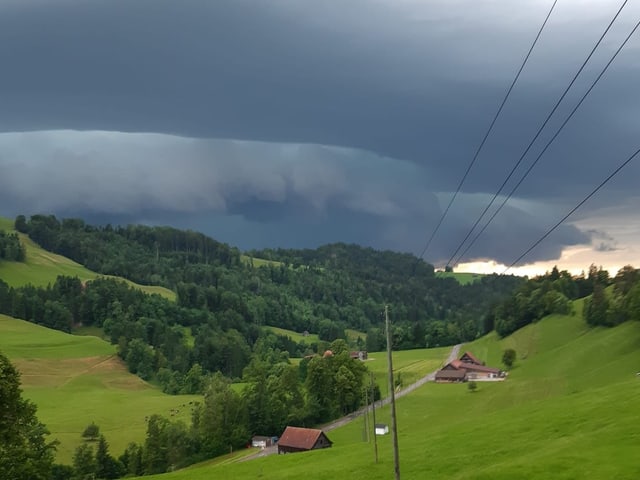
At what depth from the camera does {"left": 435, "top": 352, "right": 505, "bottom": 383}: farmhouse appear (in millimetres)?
139375

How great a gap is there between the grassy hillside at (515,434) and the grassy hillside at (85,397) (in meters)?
48.9

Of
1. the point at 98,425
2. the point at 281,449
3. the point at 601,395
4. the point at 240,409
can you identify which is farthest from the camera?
the point at 98,425

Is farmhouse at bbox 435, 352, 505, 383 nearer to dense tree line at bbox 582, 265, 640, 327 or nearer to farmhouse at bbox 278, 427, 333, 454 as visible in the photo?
dense tree line at bbox 582, 265, 640, 327

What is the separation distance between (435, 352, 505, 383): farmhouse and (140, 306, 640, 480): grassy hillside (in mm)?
12937

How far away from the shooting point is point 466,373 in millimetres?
142875

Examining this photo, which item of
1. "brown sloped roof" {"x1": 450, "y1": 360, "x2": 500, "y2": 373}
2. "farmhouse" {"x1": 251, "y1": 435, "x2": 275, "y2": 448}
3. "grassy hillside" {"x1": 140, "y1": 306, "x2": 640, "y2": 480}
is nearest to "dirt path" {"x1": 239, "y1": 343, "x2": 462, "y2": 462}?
"farmhouse" {"x1": 251, "y1": 435, "x2": 275, "y2": 448}

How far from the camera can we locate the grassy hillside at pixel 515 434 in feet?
144

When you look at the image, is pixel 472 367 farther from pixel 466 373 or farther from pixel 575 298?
pixel 575 298

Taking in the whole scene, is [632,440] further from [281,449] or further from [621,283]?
[621,283]

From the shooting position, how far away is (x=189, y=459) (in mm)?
106438

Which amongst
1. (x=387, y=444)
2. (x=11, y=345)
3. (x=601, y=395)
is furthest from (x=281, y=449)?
(x=11, y=345)

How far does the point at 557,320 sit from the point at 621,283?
62.7 feet

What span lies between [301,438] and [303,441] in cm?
89

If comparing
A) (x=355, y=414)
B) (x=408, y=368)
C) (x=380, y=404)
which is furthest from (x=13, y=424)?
(x=408, y=368)
